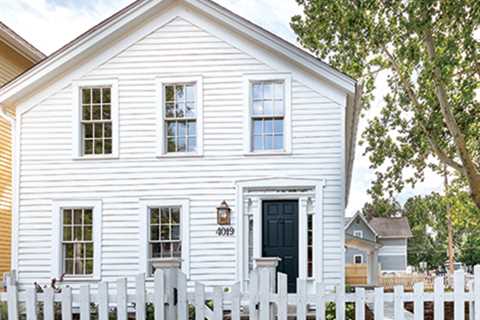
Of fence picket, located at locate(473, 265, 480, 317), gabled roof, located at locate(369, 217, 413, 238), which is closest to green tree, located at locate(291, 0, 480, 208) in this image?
fence picket, located at locate(473, 265, 480, 317)

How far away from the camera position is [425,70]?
12156 mm

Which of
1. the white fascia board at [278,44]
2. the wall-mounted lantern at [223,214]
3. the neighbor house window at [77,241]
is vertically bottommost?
the neighbor house window at [77,241]

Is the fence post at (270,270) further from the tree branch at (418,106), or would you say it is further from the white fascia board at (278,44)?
the tree branch at (418,106)

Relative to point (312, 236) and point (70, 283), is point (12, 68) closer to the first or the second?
point (70, 283)

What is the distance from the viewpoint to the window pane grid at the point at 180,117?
435 inches

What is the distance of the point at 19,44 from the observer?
45.4ft

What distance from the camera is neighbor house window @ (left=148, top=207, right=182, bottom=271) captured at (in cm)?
1088

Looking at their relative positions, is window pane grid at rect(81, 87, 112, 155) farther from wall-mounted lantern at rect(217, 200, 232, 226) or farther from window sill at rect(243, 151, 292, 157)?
window sill at rect(243, 151, 292, 157)

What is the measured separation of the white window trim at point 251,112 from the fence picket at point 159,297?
6.50 meters

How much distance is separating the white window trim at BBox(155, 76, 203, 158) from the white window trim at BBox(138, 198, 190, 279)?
0.91m

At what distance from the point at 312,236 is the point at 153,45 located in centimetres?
494

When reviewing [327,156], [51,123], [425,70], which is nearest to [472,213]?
[425,70]

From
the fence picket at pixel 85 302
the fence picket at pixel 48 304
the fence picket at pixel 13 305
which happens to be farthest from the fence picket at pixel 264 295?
the fence picket at pixel 13 305

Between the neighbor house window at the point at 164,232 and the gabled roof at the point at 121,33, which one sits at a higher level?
the gabled roof at the point at 121,33
